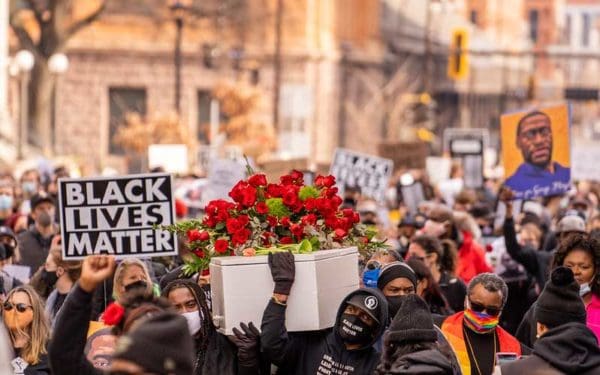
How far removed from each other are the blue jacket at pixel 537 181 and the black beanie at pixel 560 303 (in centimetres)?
873

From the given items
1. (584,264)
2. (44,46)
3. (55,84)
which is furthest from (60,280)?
(44,46)

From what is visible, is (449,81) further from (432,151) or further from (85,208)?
(85,208)

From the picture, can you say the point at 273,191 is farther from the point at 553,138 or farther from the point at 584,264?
the point at 553,138

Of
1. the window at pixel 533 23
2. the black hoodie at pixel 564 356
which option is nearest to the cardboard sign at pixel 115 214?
the black hoodie at pixel 564 356

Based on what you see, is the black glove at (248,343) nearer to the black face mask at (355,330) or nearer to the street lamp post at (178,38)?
the black face mask at (355,330)

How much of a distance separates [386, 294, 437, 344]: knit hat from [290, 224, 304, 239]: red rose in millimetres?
1371

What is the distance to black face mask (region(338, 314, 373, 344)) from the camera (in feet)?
27.3

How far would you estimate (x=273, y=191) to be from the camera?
30.2ft

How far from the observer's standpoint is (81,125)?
5816 cm

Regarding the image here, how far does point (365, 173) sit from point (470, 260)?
19.0 ft

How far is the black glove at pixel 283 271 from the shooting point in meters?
8.59

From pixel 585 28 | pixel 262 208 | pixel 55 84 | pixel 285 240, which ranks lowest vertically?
pixel 285 240

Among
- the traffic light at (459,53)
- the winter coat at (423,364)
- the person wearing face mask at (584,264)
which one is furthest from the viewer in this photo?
the traffic light at (459,53)

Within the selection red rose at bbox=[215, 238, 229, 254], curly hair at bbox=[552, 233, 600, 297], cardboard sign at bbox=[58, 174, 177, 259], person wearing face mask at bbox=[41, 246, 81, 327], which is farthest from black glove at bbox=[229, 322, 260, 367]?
person wearing face mask at bbox=[41, 246, 81, 327]
